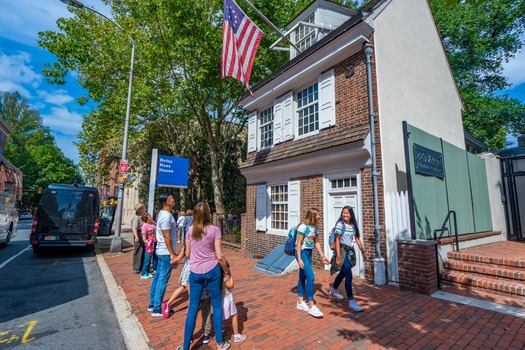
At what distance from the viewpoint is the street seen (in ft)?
12.2

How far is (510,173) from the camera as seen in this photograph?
10180 mm

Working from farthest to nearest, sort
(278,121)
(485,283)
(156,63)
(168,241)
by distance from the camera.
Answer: (156,63) < (278,121) < (485,283) < (168,241)

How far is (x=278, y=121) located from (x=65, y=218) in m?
9.40

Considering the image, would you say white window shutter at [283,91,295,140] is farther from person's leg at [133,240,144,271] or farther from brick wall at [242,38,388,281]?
Answer: person's leg at [133,240,144,271]

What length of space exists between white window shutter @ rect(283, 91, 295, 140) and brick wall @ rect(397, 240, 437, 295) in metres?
5.31

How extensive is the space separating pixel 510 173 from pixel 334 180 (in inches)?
320

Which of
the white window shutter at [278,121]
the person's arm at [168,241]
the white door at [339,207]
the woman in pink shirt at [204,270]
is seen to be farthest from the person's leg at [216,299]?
the white window shutter at [278,121]

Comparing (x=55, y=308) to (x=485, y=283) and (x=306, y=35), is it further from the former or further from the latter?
(x=306, y=35)

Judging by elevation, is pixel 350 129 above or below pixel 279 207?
above

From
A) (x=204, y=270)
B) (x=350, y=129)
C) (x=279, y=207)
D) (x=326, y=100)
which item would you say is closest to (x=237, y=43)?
(x=326, y=100)

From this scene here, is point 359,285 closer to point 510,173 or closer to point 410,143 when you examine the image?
point 410,143

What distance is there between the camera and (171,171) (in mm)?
8328

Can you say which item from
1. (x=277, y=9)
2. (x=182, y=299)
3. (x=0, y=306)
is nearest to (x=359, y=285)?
(x=182, y=299)

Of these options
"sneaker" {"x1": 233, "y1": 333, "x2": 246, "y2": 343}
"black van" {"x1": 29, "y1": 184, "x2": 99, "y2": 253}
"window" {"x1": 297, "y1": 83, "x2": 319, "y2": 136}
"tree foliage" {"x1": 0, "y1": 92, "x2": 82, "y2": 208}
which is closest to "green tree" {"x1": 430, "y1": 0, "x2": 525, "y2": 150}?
"window" {"x1": 297, "y1": 83, "x2": 319, "y2": 136}
